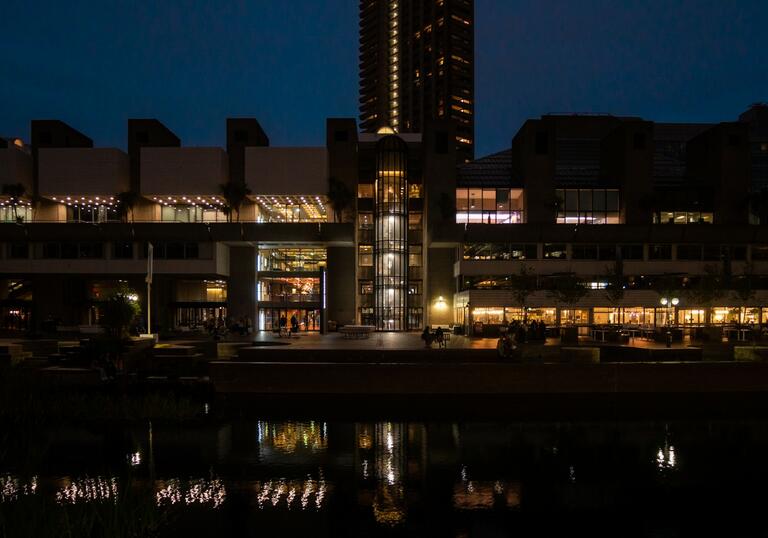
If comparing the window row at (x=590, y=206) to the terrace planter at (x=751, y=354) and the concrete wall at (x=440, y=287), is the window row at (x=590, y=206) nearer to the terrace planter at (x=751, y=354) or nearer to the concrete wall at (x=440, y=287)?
the concrete wall at (x=440, y=287)

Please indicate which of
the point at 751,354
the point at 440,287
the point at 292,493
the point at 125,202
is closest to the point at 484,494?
the point at 292,493

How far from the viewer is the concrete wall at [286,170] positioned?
46875 mm

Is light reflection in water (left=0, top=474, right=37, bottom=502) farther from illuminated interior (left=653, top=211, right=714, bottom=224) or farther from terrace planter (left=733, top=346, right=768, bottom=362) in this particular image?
illuminated interior (left=653, top=211, right=714, bottom=224)

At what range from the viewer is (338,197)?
46031 millimetres

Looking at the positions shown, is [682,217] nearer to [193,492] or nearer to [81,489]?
[193,492]

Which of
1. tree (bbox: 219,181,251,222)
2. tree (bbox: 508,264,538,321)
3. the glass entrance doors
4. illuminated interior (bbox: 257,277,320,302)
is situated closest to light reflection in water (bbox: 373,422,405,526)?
tree (bbox: 508,264,538,321)

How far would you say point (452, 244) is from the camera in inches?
1788

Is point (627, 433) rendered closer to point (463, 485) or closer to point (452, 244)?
point (463, 485)

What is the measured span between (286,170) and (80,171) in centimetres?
1730

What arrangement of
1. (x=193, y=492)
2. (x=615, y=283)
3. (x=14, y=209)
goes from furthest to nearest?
(x=14, y=209) → (x=615, y=283) → (x=193, y=492)

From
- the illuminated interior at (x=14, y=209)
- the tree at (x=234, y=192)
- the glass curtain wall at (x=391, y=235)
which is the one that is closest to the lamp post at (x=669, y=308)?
the glass curtain wall at (x=391, y=235)

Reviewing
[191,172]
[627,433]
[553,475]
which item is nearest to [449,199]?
[191,172]

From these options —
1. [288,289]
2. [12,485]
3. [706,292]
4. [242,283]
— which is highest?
[242,283]

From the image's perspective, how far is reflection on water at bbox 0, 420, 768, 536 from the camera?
1093 cm
